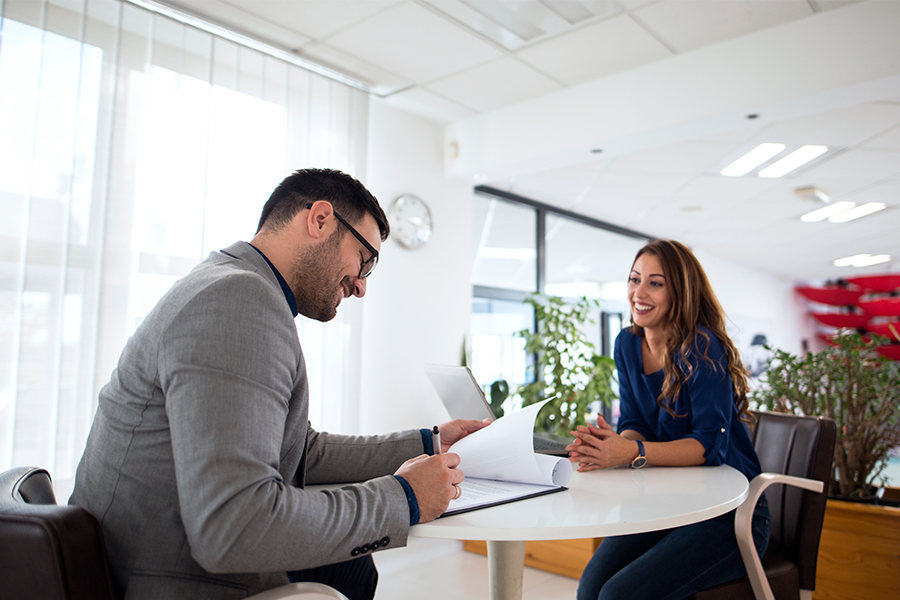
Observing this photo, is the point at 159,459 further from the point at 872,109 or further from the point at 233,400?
the point at 872,109

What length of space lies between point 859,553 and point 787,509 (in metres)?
1.03

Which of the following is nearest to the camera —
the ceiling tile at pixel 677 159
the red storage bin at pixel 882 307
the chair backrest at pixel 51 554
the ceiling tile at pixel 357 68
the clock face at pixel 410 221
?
the chair backrest at pixel 51 554

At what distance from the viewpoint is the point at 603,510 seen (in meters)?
1.10

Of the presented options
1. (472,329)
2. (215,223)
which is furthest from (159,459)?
(472,329)

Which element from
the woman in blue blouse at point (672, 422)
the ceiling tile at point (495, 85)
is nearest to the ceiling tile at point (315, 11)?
the ceiling tile at point (495, 85)

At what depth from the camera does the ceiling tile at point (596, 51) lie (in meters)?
2.95

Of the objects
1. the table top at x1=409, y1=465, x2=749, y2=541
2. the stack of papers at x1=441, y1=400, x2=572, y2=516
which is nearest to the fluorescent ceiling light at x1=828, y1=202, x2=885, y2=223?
the table top at x1=409, y1=465, x2=749, y2=541

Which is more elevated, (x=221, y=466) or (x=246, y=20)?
(x=246, y=20)

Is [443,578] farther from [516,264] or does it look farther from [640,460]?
[516,264]

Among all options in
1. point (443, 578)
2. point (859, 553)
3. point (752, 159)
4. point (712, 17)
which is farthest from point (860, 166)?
point (443, 578)

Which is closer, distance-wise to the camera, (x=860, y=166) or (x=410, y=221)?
(x=410, y=221)

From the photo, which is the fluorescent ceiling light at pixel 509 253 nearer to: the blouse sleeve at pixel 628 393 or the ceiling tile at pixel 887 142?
the ceiling tile at pixel 887 142

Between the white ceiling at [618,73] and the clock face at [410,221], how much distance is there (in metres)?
0.46

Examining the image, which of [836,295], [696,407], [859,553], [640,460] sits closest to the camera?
[640,460]
